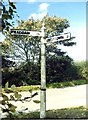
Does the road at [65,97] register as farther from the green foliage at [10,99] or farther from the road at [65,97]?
the green foliage at [10,99]

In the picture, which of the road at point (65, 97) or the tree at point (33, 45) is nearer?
the road at point (65, 97)

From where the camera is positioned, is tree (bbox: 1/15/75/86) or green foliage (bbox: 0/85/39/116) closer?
green foliage (bbox: 0/85/39/116)

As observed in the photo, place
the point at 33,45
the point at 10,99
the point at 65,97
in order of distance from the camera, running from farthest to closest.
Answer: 1. the point at 33,45
2. the point at 65,97
3. the point at 10,99

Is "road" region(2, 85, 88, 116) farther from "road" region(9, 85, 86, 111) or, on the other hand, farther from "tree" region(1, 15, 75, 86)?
"tree" region(1, 15, 75, 86)

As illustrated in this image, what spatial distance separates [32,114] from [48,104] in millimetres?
2179

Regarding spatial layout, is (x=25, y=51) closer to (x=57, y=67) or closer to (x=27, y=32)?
(x=57, y=67)

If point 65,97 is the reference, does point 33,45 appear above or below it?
above

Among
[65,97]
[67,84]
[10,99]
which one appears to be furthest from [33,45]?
[10,99]

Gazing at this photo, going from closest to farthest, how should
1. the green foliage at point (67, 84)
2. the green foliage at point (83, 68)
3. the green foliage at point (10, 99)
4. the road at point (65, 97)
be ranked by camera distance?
the green foliage at point (10, 99), the road at point (65, 97), the green foliage at point (83, 68), the green foliage at point (67, 84)

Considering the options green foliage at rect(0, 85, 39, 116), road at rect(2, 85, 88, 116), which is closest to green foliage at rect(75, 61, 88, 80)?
road at rect(2, 85, 88, 116)

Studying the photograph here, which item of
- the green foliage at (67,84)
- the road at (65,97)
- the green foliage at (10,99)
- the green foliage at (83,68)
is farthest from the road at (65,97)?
the green foliage at (10,99)

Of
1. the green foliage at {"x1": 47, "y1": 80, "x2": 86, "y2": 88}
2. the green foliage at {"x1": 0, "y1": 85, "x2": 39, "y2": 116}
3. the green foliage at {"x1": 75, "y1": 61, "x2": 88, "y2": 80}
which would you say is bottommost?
the green foliage at {"x1": 47, "y1": 80, "x2": 86, "y2": 88}

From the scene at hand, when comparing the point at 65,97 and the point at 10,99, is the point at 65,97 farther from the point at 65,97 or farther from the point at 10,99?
the point at 10,99

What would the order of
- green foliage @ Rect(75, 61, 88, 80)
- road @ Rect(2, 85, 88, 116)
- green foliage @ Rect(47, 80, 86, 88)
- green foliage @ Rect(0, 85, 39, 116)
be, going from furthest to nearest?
1. green foliage @ Rect(47, 80, 86, 88)
2. green foliage @ Rect(75, 61, 88, 80)
3. road @ Rect(2, 85, 88, 116)
4. green foliage @ Rect(0, 85, 39, 116)
